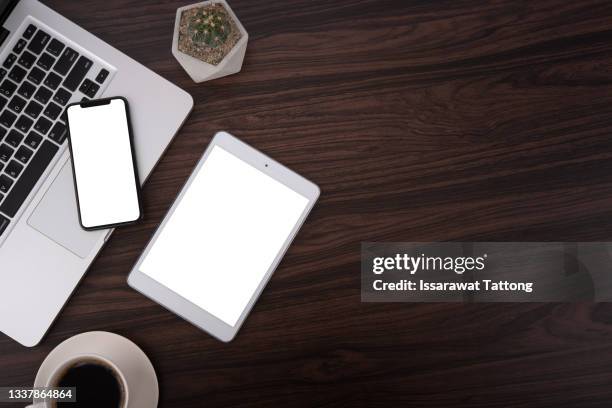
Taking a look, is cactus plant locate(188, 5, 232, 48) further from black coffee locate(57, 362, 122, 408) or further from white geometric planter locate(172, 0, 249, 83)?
black coffee locate(57, 362, 122, 408)

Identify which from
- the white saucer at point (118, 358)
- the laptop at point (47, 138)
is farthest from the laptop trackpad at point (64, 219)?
the white saucer at point (118, 358)

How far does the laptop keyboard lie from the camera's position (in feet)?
2.76

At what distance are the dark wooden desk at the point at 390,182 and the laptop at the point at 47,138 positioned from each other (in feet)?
0.08

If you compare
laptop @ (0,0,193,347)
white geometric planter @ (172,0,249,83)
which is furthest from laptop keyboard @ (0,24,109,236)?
white geometric planter @ (172,0,249,83)

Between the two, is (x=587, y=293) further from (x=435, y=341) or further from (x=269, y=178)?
(x=269, y=178)

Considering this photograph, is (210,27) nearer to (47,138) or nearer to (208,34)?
(208,34)

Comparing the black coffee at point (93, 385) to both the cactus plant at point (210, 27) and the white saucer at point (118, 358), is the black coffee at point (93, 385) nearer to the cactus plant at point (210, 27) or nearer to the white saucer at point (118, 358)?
the white saucer at point (118, 358)

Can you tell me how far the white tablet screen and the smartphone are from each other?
0.07 metres

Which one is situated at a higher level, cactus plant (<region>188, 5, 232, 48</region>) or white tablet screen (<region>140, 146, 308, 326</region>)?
cactus plant (<region>188, 5, 232, 48</region>)

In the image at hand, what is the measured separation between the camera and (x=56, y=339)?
0.85m

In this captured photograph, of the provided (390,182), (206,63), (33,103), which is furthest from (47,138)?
(390,182)

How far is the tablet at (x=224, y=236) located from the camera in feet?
2.79

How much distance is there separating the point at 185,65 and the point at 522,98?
48 cm

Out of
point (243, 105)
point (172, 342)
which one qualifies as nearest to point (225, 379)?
point (172, 342)
